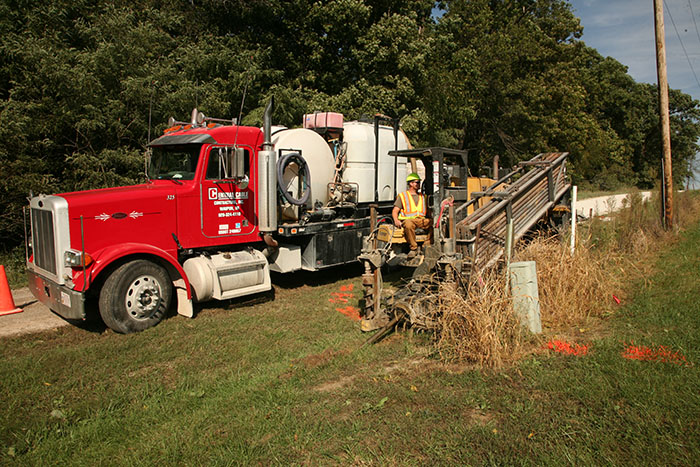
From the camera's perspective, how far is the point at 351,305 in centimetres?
830

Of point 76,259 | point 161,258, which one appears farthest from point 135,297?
point 76,259

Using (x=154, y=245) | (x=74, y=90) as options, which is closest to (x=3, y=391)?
(x=154, y=245)

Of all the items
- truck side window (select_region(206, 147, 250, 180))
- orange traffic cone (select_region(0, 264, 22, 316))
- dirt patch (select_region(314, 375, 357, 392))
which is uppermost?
truck side window (select_region(206, 147, 250, 180))

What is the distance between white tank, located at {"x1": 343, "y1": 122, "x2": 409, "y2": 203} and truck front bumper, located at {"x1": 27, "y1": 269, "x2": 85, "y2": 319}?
5480 mm

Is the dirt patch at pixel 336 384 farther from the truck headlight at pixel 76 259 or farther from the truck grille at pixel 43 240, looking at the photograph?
the truck grille at pixel 43 240

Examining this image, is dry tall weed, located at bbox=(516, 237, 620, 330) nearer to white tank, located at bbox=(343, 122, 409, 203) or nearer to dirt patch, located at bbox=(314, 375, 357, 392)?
dirt patch, located at bbox=(314, 375, 357, 392)

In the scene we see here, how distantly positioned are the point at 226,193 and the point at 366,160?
3.32m

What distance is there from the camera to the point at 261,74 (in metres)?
14.9

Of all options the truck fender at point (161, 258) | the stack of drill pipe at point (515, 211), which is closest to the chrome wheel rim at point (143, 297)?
the truck fender at point (161, 258)

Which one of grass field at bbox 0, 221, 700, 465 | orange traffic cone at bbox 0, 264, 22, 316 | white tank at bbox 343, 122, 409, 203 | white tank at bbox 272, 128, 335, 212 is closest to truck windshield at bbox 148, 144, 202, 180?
white tank at bbox 272, 128, 335, 212

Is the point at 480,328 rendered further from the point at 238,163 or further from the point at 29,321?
the point at 29,321

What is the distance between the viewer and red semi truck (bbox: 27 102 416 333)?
22.1 feet

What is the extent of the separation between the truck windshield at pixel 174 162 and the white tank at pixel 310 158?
5.01ft

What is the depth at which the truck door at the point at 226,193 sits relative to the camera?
789 cm
